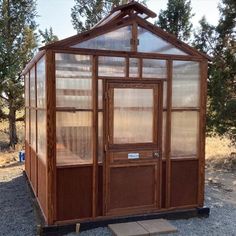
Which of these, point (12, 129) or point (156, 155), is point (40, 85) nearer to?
point (156, 155)

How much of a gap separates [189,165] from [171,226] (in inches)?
43.0

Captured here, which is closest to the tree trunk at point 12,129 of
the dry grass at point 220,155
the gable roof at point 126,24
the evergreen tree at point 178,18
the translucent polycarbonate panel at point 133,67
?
the evergreen tree at point 178,18

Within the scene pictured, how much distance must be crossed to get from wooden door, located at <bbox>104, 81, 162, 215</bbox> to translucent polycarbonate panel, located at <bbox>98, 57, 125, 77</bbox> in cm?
15

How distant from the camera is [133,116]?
198 inches

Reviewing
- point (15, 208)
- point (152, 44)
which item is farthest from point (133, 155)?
point (15, 208)

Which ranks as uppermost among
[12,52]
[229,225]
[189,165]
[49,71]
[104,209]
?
[12,52]

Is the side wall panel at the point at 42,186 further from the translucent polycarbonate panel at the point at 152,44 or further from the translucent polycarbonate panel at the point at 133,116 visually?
the translucent polycarbonate panel at the point at 152,44

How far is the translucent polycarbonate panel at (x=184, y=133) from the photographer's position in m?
5.28

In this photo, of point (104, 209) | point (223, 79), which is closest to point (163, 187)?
point (104, 209)

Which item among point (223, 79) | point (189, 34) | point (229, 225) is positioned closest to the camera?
point (229, 225)

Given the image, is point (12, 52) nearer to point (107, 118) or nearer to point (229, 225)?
point (107, 118)

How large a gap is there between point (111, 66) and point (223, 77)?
6.41m

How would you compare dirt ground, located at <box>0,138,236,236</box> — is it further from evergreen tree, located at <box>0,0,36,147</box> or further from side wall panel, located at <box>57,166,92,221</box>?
evergreen tree, located at <box>0,0,36,147</box>

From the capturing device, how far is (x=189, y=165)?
5414 millimetres
